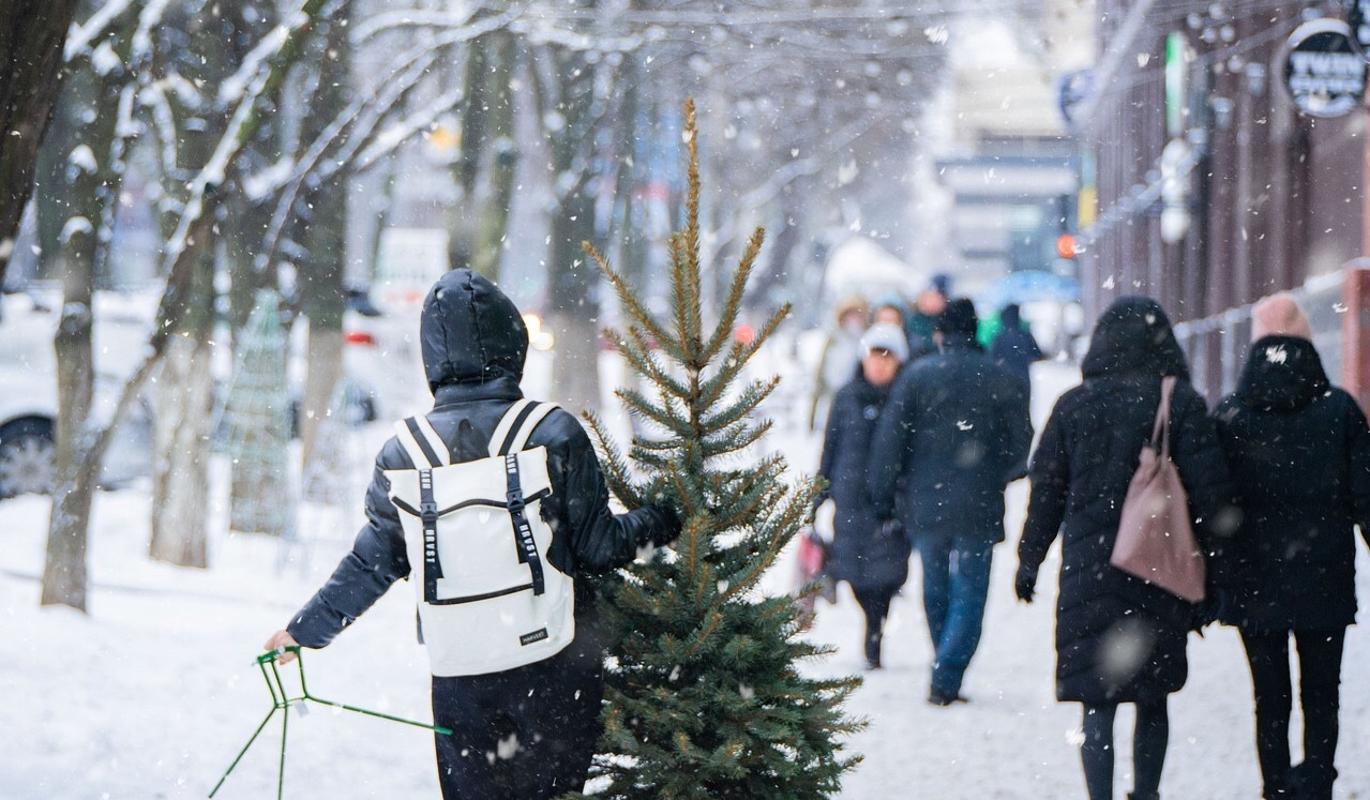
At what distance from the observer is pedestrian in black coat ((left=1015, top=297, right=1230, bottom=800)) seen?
542 cm

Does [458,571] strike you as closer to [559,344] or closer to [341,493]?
[341,493]

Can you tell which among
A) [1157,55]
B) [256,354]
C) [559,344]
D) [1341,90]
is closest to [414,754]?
[256,354]

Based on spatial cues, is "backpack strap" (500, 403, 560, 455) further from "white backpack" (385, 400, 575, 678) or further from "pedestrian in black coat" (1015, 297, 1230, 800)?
"pedestrian in black coat" (1015, 297, 1230, 800)

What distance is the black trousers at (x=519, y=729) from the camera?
13.2 feet

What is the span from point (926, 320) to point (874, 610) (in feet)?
11.9

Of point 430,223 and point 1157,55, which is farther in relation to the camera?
point 430,223

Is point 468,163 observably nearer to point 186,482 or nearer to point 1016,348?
point 186,482

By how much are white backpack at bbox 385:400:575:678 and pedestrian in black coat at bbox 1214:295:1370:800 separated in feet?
8.57

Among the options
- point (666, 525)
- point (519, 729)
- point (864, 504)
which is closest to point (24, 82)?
point (666, 525)

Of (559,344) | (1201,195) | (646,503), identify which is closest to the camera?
(646,503)

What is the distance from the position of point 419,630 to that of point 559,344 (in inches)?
646

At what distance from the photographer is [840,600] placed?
11680mm

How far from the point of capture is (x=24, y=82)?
5977 millimetres

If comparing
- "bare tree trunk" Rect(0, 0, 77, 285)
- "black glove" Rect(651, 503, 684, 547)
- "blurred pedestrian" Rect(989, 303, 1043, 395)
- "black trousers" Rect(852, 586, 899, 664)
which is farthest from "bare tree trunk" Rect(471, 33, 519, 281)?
"black glove" Rect(651, 503, 684, 547)
